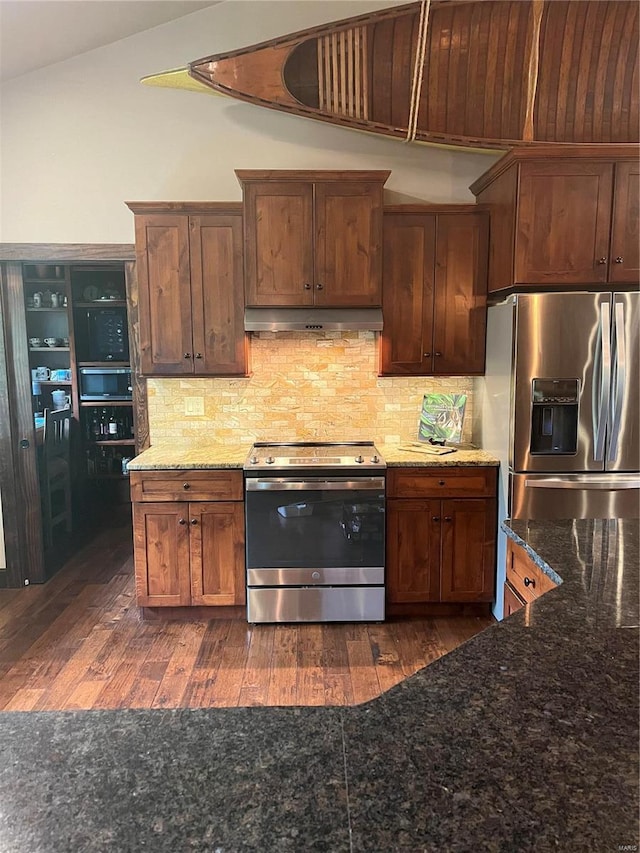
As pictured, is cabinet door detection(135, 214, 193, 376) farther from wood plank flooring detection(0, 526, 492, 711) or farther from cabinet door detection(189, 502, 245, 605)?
wood plank flooring detection(0, 526, 492, 711)

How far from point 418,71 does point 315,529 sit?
2551 mm

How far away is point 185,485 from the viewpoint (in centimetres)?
322

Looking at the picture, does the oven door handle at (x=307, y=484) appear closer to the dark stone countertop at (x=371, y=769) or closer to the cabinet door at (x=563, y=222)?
the cabinet door at (x=563, y=222)

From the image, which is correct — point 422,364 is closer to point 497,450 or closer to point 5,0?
point 497,450

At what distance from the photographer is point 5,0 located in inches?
106

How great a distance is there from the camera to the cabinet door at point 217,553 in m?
3.25

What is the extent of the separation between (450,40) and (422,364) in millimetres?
1716

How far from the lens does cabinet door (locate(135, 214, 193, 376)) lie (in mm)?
3320

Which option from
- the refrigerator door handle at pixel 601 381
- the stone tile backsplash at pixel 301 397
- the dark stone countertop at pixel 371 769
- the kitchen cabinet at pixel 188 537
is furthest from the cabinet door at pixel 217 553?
the dark stone countertop at pixel 371 769

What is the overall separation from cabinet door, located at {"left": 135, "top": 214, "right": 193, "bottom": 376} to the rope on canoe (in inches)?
53.9

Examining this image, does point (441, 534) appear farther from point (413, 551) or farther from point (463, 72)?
point (463, 72)

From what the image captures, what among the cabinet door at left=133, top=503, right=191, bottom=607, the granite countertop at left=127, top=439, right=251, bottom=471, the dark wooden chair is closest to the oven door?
the granite countertop at left=127, top=439, right=251, bottom=471

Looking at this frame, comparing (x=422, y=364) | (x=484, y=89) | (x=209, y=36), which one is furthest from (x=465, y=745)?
(x=209, y=36)

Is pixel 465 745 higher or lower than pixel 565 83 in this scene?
lower
